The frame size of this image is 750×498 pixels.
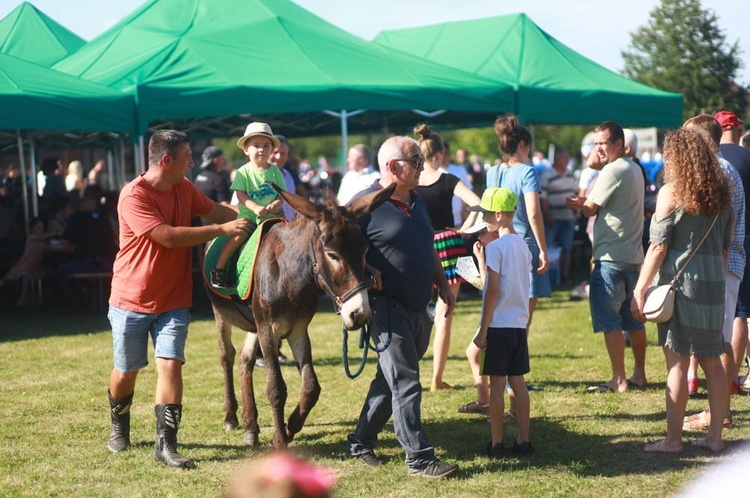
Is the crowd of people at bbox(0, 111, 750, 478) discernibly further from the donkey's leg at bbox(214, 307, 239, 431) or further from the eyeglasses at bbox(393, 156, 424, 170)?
the donkey's leg at bbox(214, 307, 239, 431)

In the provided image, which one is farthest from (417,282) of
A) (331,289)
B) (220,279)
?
(220,279)

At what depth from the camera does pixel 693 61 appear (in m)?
35.7

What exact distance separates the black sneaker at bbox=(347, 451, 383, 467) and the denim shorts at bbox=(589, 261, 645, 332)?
242cm

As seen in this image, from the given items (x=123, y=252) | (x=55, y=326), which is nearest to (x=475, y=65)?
(x=55, y=326)

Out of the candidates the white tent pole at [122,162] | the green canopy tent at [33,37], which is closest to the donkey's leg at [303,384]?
the white tent pole at [122,162]

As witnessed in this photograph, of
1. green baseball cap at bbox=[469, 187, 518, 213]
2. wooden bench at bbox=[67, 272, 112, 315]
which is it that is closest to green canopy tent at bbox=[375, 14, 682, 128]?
wooden bench at bbox=[67, 272, 112, 315]

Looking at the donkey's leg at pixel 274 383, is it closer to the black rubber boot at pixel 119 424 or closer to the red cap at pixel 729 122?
the black rubber boot at pixel 119 424

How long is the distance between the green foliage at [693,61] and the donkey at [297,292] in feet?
104

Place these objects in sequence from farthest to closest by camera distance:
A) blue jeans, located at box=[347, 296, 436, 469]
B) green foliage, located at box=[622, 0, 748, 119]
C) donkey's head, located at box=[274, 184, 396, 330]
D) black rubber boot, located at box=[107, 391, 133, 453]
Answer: green foliage, located at box=[622, 0, 748, 119] → black rubber boot, located at box=[107, 391, 133, 453] → blue jeans, located at box=[347, 296, 436, 469] → donkey's head, located at box=[274, 184, 396, 330]

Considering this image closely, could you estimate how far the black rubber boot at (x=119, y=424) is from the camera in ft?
18.7

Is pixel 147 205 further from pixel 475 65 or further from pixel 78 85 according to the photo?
pixel 475 65

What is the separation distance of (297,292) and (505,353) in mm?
1298

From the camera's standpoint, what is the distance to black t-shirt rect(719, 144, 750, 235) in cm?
660

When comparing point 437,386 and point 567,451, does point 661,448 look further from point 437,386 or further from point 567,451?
point 437,386
